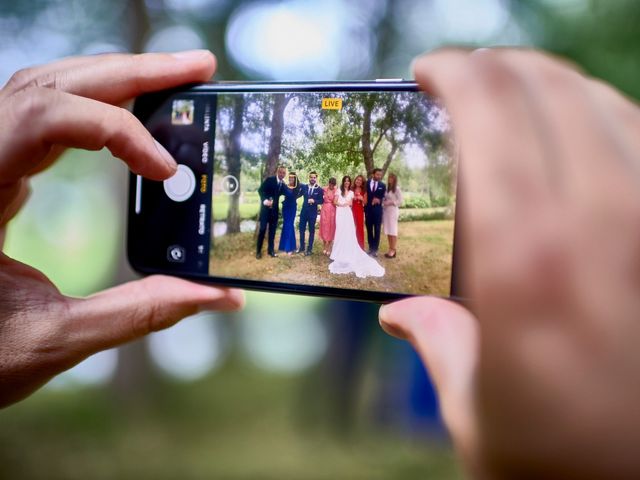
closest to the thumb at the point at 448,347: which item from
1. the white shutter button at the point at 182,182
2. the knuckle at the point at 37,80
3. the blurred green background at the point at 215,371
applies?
the white shutter button at the point at 182,182

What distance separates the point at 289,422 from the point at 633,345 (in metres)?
3.09

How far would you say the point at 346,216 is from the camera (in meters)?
0.92

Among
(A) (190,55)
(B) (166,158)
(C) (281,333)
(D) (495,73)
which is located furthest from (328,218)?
(C) (281,333)

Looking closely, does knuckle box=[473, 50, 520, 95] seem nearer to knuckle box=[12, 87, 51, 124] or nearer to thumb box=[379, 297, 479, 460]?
thumb box=[379, 297, 479, 460]

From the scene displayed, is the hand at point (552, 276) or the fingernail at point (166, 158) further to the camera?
the fingernail at point (166, 158)

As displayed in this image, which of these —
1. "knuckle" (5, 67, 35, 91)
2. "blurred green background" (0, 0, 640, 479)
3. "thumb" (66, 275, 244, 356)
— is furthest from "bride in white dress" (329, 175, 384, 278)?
"blurred green background" (0, 0, 640, 479)

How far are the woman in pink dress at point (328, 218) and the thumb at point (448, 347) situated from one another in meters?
0.19

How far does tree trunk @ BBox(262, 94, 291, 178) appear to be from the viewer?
975mm

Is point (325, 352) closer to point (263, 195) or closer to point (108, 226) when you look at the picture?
point (108, 226)

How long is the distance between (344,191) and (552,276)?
1.93ft

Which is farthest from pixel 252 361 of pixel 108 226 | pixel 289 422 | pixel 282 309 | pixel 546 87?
pixel 546 87

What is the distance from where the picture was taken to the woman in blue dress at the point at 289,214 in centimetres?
96

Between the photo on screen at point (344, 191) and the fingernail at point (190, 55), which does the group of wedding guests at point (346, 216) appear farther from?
the fingernail at point (190, 55)

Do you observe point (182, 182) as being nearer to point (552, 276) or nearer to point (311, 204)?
point (311, 204)
